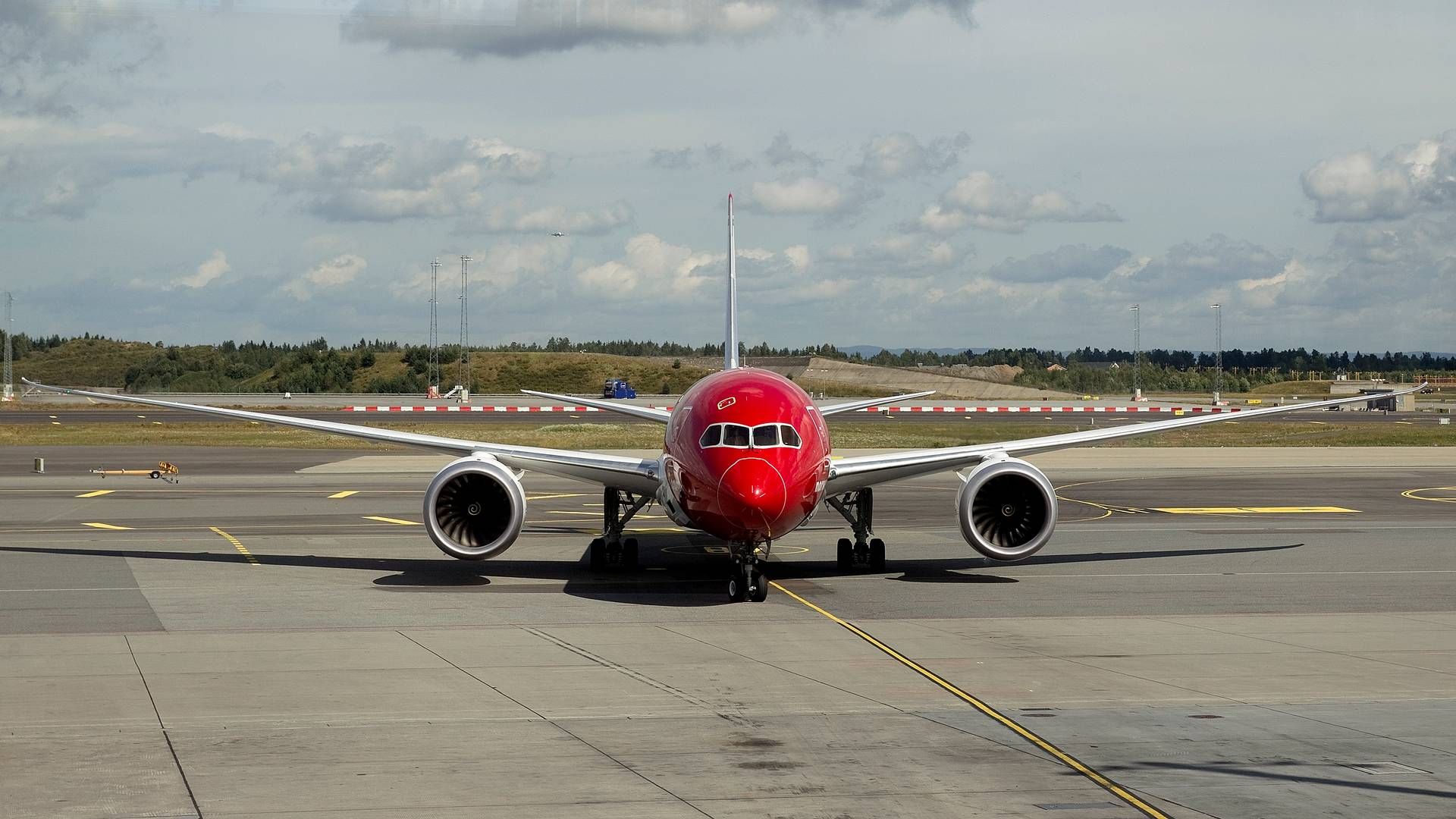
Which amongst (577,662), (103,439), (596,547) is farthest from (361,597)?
(103,439)

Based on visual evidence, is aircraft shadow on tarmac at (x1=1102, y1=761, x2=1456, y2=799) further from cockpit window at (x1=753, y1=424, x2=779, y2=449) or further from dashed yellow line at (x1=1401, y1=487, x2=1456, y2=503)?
dashed yellow line at (x1=1401, y1=487, x2=1456, y2=503)

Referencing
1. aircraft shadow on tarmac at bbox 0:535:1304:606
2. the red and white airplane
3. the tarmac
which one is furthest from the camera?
the tarmac

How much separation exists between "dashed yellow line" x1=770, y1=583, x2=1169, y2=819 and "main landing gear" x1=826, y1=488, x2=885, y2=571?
5888mm

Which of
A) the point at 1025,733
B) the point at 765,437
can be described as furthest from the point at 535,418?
the point at 1025,733

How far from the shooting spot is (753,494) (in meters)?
19.2

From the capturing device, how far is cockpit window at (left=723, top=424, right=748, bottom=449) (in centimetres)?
1984

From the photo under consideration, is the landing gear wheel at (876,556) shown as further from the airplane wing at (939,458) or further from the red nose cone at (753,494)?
the red nose cone at (753,494)

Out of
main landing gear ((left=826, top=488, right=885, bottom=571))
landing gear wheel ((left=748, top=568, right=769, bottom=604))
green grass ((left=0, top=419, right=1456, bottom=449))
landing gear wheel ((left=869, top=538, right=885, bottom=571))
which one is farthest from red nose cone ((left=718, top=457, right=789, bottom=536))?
green grass ((left=0, top=419, right=1456, bottom=449))

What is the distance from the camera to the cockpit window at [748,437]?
65.2 ft

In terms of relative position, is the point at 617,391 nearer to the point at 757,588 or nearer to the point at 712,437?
the point at 757,588

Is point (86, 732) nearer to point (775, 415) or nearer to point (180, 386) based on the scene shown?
point (775, 415)

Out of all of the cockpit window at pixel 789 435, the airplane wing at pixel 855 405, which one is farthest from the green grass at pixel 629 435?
the cockpit window at pixel 789 435

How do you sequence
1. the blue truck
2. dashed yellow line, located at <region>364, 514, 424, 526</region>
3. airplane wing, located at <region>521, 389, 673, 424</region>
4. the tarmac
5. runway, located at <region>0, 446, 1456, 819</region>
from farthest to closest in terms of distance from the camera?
the blue truck → the tarmac → dashed yellow line, located at <region>364, 514, 424, 526</region> → airplane wing, located at <region>521, 389, 673, 424</region> → runway, located at <region>0, 446, 1456, 819</region>

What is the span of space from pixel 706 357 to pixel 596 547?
174561 millimetres
